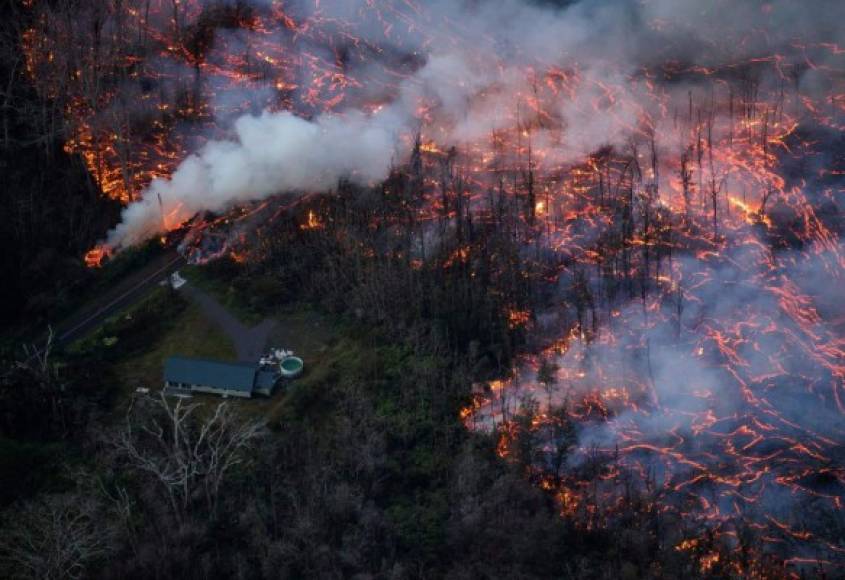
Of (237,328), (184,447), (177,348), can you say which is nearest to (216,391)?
(184,447)

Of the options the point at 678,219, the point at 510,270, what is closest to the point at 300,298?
the point at 510,270

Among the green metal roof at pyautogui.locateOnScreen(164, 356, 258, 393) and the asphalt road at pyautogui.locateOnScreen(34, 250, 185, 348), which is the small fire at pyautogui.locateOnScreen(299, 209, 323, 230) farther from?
the green metal roof at pyautogui.locateOnScreen(164, 356, 258, 393)

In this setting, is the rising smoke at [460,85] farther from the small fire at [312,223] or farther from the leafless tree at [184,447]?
Answer: the leafless tree at [184,447]

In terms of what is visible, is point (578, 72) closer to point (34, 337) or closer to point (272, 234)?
point (272, 234)

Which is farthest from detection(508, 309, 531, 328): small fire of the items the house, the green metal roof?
the green metal roof

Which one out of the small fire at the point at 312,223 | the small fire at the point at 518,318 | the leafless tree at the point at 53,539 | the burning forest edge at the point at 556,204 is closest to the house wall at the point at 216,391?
the burning forest edge at the point at 556,204
